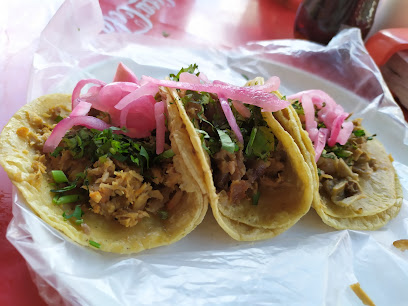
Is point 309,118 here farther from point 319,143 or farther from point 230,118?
point 230,118

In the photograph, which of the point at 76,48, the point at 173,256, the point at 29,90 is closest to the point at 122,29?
the point at 76,48

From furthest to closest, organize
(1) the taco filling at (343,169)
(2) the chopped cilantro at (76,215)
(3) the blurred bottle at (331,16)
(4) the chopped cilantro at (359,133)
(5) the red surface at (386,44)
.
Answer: (3) the blurred bottle at (331,16)
(5) the red surface at (386,44)
(4) the chopped cilantro at (359,133)
(1) the taco filling at (343,169)
(2) the chopped cilantro at (76,215)

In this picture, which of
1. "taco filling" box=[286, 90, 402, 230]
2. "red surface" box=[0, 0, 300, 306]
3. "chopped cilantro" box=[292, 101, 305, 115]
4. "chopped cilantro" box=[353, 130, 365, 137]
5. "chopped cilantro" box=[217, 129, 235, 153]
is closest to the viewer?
"chopped cilantro" box=[217, 129, 235, 153]

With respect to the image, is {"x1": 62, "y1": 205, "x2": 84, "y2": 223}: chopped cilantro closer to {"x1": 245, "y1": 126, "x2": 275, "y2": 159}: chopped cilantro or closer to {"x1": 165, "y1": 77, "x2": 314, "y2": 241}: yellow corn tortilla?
{"x1": 165, "y1": 77, "x2": 314, "y2": 241}: yellow corn tortilla

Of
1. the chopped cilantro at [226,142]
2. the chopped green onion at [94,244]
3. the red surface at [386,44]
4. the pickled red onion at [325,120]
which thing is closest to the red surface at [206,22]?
the red surface at [386,44]

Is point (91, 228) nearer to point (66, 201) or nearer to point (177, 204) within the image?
point (66, 201)

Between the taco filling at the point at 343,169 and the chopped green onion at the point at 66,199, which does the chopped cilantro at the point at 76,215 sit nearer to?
the chopped green onion at the point at 66,199


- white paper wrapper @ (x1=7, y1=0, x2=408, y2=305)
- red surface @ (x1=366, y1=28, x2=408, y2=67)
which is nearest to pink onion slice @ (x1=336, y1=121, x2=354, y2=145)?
white paper wrapper @ (x1=7, y1=0, x2=408, y2=305)
